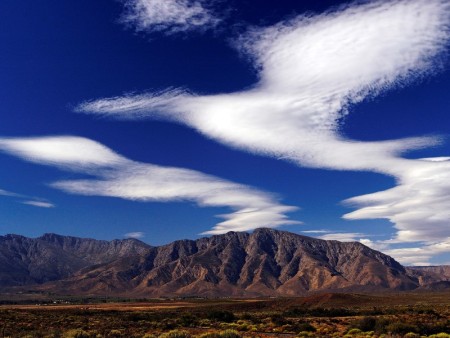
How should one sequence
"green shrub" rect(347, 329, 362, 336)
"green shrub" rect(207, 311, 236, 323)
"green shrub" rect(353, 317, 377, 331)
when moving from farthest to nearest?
"green shrub" rect(207, 311, 236, 323)
"green shrub" rect(353, 317, 377, 331)
"green shrub" rect(347, 329, 362, 336)

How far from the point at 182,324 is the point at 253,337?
66.3ft

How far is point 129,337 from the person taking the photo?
1449 inches

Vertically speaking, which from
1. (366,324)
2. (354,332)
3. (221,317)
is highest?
(366,324)

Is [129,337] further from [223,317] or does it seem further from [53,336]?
[223,317]

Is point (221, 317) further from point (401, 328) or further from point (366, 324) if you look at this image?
point (401, 328)

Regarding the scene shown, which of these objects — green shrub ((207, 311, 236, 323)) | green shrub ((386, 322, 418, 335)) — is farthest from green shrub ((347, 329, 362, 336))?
green shrub ((207, 311, 236, 323))

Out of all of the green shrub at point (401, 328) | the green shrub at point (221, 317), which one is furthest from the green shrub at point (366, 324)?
the green shrub at point (221, 317)

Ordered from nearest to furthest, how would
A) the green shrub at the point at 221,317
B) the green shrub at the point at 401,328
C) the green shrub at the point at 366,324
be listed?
the green shrub at the point at 401,328 < the green shrub at the point at 366,324 < the green shrub at the point at 221,317

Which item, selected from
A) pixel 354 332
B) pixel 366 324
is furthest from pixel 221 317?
pixel 354 332

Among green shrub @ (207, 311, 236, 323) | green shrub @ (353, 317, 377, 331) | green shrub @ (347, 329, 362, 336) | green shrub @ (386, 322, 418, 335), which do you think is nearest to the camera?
green shrub @ (386, 322, 418, 335)

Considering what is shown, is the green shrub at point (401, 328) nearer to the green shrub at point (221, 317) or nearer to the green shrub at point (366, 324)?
the green shrub at point (366, 324)

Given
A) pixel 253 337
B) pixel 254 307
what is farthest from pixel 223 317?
pixel 254 307

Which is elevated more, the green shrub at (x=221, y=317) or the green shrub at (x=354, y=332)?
the green shrub at (x=221, y=317)

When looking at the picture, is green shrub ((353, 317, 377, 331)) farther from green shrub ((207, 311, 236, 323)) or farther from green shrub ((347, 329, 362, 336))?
green shrub ((207, 311, 236, 323))
